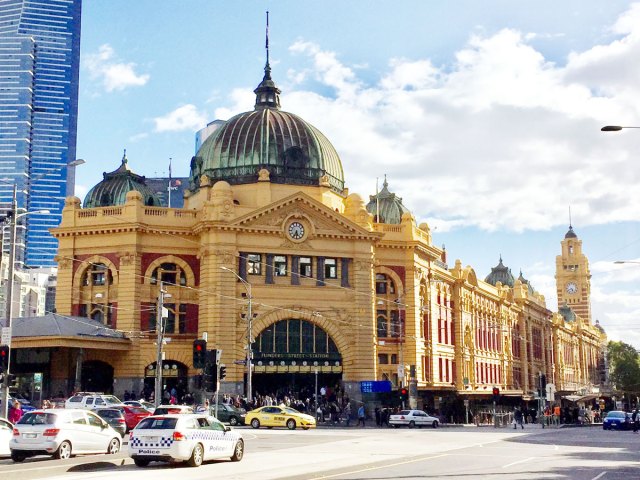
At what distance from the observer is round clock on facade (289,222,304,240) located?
224 feet

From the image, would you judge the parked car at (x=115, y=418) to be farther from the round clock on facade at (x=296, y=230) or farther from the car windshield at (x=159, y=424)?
the round clock on facade at (x=296, y=230)

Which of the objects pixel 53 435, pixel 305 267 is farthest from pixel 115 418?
pixel 305 267

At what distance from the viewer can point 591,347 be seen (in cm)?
17375

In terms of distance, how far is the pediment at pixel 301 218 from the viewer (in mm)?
66812

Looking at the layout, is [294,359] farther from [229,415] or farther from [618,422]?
[618,422]

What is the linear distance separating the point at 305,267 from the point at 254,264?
420cm

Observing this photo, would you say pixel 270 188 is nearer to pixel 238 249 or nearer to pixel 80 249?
pixel 238 249

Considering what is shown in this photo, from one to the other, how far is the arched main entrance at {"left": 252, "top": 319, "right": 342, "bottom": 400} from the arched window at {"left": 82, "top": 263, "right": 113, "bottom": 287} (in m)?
12.6

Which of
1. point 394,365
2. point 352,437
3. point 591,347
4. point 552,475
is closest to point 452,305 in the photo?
point 394,365

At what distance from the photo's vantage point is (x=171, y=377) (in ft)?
218

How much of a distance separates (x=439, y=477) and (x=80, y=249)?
166ft

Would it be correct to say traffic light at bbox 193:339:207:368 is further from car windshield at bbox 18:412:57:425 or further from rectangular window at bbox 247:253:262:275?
rectangular window at bbox 247:253:262:275

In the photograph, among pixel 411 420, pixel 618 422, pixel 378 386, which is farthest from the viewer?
pixel 378 386

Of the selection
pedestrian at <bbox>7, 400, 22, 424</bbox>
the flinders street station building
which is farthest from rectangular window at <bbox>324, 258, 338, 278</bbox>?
pedestrian at <bbox>7, 400, 22, 424</bbox>
